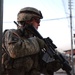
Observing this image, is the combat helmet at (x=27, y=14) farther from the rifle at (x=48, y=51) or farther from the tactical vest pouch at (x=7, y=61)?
the tactical vest pouch at (x=7, y=61)

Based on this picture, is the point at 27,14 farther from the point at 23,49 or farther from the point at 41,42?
the point at 23,49

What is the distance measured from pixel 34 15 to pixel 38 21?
A: 90 mm

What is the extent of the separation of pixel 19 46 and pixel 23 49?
0.18ft

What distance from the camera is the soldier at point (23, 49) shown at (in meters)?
2.68

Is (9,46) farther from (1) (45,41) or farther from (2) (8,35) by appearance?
(1) (45,41)

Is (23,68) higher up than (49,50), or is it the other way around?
(49,50)

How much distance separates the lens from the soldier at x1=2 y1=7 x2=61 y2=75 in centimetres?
268

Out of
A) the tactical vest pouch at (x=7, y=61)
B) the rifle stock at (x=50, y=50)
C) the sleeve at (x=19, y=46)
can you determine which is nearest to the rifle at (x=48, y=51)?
the rifle stock at (x=50, y=50)

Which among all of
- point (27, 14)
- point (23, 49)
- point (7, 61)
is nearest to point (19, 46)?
point (23, 49)

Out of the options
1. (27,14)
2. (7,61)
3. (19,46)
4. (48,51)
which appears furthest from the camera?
(27,14)

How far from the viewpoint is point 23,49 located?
105 inches

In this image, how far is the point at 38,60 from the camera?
2941 millimetres

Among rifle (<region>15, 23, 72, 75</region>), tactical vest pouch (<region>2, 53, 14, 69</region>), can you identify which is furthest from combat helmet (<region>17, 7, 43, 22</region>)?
tactical vest pouch (<region>2, 53, 14, 69</region>)

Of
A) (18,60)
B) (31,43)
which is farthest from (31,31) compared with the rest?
(18,60)
